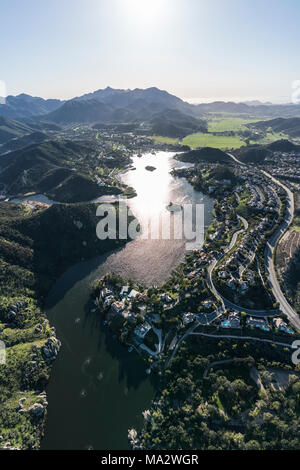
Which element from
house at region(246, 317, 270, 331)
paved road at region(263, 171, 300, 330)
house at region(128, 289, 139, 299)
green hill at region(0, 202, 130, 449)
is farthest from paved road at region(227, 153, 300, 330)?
green hill at region(0, 202, 130, 449)

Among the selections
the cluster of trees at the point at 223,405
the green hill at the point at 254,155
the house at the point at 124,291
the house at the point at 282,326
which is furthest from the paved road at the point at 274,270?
the green hill at the point at 254,155

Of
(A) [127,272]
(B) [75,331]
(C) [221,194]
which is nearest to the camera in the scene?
(B) [75,331]

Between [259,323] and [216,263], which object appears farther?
[216,263]

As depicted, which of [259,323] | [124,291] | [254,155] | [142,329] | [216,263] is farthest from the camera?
[254,155]

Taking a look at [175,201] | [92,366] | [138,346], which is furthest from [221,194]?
[92,366]

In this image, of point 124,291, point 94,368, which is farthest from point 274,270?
point 94,368

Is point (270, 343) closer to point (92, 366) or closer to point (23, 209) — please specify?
point (92, 366)

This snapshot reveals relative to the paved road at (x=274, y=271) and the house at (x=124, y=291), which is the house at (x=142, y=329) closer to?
the house at (x=124, y=291)

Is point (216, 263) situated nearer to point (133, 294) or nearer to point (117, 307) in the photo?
point (133, 294)

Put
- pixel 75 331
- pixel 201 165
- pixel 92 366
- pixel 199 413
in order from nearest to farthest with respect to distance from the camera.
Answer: pixel 199 413 → pixel 92 366 → pixel 75 331 → pixel 201 165

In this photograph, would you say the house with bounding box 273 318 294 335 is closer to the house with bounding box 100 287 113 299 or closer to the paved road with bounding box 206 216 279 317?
the paved road with bounding box 206 216 279 317

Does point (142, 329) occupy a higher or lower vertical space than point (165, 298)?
lower
